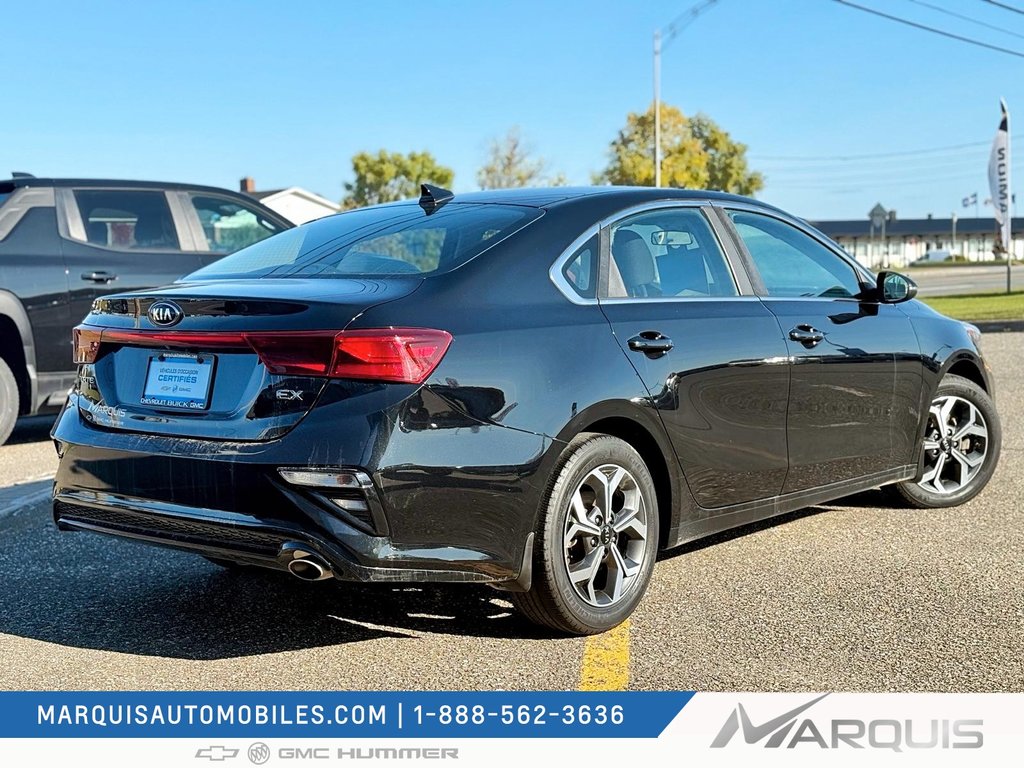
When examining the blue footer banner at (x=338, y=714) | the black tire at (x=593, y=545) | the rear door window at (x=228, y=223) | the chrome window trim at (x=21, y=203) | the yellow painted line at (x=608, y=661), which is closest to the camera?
the blue footer banner at (x=338, y=714)

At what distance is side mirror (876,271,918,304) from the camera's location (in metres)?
5.53

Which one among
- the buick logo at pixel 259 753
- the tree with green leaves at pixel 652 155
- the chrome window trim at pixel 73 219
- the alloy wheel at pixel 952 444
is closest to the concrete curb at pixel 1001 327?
the alloy wheel at pixel 952 444

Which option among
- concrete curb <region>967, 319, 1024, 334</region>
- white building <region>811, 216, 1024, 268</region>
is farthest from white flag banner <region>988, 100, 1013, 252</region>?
white building <region>811, 216, 1024, 268</region>

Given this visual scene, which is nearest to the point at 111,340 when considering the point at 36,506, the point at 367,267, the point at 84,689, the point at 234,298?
the point at 234,298

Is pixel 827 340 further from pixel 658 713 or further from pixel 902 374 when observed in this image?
pixel 658 713

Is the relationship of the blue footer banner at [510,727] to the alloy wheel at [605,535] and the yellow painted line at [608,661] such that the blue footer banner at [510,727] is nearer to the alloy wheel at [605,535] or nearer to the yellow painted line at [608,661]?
the yellow painted line at [608,661]

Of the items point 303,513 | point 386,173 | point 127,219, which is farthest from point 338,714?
point 386,173

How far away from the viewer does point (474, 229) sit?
425 cm

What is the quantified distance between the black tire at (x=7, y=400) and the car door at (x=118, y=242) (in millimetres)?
603

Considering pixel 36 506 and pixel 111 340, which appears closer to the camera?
pixel 111 340

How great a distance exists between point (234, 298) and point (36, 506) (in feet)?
10.6

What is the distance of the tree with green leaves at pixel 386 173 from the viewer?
86188 millimetres

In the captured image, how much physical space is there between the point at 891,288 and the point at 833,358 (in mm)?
669

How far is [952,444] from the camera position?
6023 millimetres
